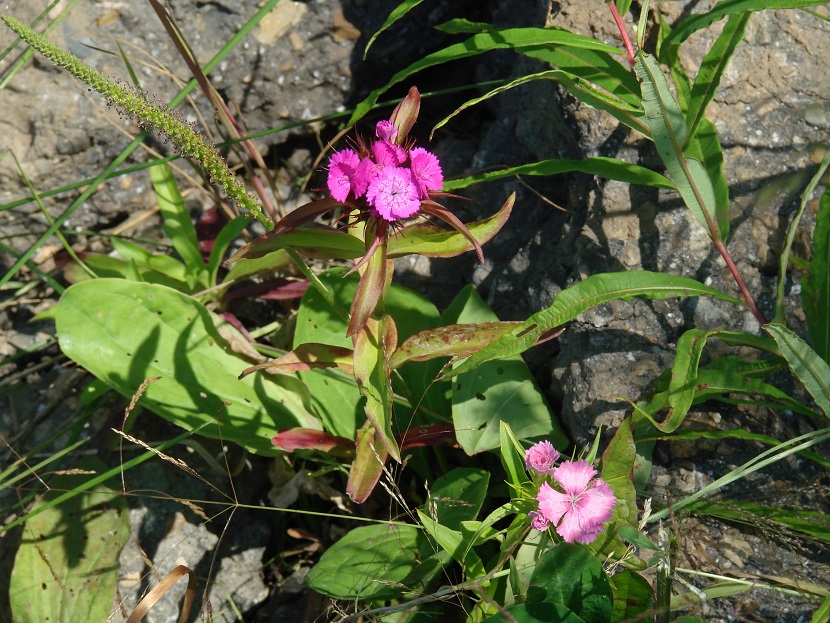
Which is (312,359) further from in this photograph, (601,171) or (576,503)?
(601,171)

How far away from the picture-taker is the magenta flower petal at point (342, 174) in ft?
5.09

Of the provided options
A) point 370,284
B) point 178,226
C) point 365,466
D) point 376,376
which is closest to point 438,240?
point 370,284

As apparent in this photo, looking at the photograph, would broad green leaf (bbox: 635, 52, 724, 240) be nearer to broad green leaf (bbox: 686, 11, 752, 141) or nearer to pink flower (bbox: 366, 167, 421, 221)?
broad green leaf (bbox: 686, 11, 752, 141)

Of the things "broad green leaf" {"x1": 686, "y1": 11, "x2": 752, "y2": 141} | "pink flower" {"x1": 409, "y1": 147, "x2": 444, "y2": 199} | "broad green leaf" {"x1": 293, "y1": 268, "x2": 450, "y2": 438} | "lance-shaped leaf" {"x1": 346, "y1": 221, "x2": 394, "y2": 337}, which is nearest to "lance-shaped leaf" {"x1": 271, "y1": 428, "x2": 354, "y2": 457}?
"broad green leaf" {"x1": 293, "y1": 268, "x2": 450, "y2": 438}

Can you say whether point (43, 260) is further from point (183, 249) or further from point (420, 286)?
point (420, 286)

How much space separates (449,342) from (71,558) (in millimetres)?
1372

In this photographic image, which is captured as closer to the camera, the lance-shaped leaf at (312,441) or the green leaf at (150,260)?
the lance-shaped leaf at (312,441)

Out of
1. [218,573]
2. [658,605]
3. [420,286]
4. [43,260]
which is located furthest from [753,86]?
[43,260]

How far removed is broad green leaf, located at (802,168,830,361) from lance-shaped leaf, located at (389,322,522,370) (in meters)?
0.69

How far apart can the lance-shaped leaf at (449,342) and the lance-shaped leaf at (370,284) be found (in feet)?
0.66

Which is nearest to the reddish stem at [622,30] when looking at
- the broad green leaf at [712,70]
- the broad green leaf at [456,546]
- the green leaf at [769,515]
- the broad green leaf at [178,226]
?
the broad green leaf at [712,70]

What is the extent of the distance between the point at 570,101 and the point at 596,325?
671 mm

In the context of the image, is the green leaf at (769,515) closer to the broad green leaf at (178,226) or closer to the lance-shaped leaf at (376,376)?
the lance-shaped leaf at (376,376)

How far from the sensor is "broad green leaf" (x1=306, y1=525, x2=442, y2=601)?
176 cm
